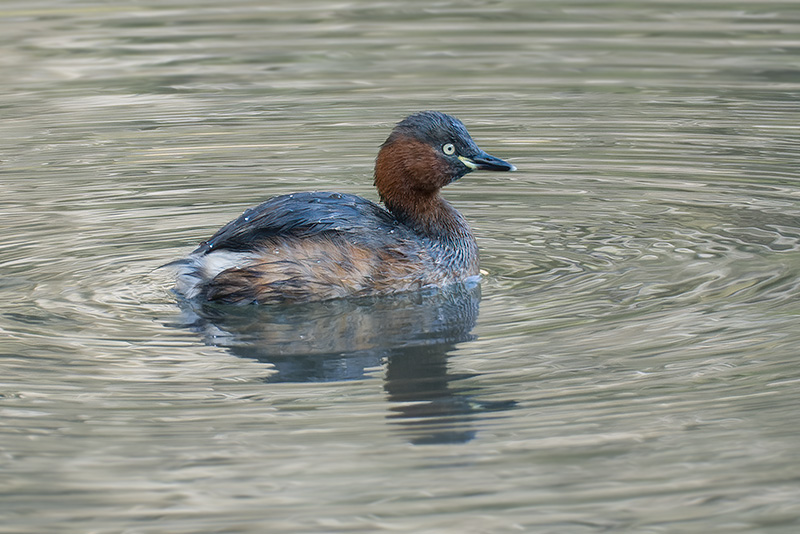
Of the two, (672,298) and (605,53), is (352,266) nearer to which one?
(672,298)

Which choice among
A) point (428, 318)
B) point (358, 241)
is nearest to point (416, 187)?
point (358, 241)

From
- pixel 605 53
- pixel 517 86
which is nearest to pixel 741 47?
pixel 605 53

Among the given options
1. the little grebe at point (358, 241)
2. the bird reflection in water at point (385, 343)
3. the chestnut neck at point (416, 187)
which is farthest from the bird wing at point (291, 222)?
the chestnut neck at point (416, 187)

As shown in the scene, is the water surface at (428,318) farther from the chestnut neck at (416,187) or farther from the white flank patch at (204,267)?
the chestnut neck at (416,187)

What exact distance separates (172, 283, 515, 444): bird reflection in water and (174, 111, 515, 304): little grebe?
0.29 feet

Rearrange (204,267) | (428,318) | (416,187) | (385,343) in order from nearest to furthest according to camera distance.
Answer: (385,343)
(428,318)
(204,267)
(416,187)

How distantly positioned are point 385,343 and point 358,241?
0.94 metres

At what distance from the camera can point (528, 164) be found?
916cm

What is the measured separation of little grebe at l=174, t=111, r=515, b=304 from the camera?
643 centimetres

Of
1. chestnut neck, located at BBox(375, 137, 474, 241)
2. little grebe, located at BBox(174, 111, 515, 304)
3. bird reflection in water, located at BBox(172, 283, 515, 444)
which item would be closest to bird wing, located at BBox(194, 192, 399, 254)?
little grebe, located at BBox(174, 111, 515, 304)

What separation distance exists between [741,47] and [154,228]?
23.3ft

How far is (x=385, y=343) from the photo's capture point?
577 centimetres

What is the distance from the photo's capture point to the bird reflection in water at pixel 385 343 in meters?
4.86

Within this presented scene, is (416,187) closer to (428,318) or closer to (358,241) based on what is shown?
(358,241)
